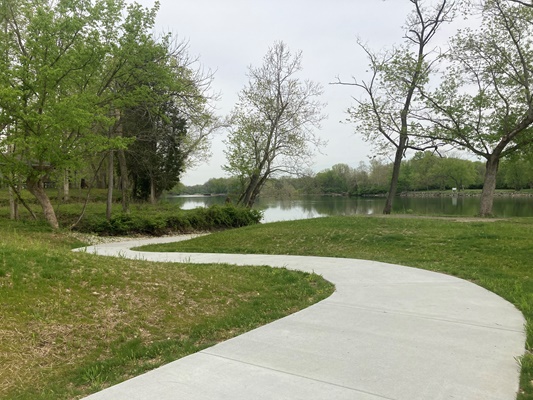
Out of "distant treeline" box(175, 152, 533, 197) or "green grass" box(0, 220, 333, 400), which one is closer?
"green grass" box(0, 220, 333, 400)

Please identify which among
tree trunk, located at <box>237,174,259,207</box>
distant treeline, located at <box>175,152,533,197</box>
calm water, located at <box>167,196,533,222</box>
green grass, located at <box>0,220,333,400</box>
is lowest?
green grass, located at <box>0,220,333,400</box>

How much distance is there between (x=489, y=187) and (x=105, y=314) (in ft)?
64.1

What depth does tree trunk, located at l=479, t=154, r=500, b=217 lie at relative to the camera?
18.9 m

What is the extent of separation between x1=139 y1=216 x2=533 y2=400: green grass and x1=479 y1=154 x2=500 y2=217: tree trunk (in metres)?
7.03

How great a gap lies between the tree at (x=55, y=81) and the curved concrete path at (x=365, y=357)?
11.4 metres

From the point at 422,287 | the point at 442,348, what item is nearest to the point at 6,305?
the point at 442,348

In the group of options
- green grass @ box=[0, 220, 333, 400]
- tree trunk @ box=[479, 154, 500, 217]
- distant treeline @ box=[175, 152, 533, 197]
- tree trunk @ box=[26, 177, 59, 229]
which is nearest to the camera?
green grass @ box=[0, 220, 333, 400]

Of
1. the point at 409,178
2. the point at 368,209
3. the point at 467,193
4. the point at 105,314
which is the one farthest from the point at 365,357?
the point at 467,193

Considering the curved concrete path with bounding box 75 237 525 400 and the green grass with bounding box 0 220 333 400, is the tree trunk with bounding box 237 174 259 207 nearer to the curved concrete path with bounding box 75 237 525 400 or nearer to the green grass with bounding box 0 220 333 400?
the green grass with bounding box 0 220 333 400

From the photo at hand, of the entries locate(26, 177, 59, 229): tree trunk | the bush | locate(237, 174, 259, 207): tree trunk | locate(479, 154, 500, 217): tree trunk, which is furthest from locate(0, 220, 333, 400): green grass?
locate(237, 174, 259, 207): tree trunk

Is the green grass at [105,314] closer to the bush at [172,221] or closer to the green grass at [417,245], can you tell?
the green grass at [417,245]

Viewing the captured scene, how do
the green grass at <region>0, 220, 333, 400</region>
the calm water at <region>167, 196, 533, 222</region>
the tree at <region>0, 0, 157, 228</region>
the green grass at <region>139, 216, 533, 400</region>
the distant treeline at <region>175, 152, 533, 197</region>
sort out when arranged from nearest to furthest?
1. the green grass at <region>0, 220, 333, 400</region>
2. the green grass at <region>139, 216, 533, 400</region>
3. the tree at <region>0, 0, 157, 228</region>
4. the calm water at <region>167, 196, 533, 222</region>
5. the distant treeline at <region>175, 152, 533, 197</region>

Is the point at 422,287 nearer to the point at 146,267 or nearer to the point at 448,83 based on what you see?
the point at 146,267

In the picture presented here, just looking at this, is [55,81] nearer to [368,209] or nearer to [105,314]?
[105,314]
